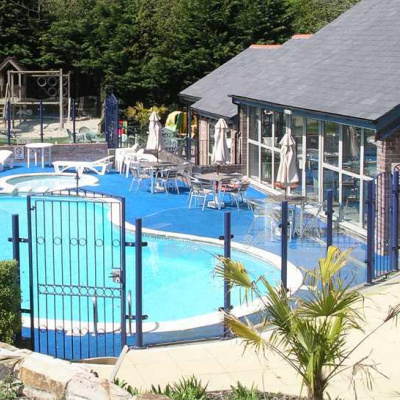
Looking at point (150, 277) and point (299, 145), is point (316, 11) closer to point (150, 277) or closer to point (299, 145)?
point (299, 145)

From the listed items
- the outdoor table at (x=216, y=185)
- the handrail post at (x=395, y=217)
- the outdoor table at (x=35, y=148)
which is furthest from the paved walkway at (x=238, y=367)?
the outdoor table at (x=35, y=148)

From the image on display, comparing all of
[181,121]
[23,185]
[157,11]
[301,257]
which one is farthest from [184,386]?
[157,11]

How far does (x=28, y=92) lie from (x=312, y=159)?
101 ft

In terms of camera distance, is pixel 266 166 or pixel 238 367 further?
pixel 266 166

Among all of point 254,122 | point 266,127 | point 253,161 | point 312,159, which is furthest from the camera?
point 253,161

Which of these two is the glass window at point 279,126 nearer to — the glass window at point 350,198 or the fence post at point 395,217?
the glass window at point 350,198

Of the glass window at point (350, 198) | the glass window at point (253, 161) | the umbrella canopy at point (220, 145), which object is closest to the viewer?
the glass window at point (350, 198)

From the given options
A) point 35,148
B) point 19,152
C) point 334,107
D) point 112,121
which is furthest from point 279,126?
point 19,152

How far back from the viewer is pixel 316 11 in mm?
47375

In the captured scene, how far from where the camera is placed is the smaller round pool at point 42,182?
25.5m

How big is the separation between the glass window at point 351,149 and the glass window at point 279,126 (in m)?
4.15

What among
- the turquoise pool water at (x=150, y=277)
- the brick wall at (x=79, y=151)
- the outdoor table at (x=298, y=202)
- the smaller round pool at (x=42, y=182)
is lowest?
the turquoise pool water at (x=150, y=277)

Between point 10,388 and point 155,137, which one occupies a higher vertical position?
point 155,137

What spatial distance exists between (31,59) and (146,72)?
25.1 feet
